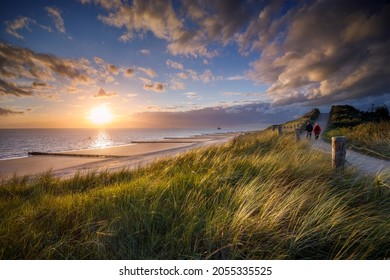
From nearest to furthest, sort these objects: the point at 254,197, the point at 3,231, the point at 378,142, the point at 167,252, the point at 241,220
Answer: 1. the point at 167,252
2. the point at 241,220
3. the point at 3,231
4. the point at 254,197
5. the point at 378,142

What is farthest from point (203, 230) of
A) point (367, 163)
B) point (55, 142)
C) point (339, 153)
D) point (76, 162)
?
point (55, 142)

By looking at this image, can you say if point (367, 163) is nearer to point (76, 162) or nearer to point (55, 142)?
point (76, 162)

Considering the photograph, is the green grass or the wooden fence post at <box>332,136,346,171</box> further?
the wooden fence post at <box>332,136,346,171</box>

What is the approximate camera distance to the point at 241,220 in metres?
1.88

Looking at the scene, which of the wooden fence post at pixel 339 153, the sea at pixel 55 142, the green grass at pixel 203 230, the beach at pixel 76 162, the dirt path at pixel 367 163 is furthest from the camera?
the sea at pixel 55 142

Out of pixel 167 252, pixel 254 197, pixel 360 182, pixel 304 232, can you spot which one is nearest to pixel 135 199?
pixel 167 252

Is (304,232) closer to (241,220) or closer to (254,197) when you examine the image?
(241,220)

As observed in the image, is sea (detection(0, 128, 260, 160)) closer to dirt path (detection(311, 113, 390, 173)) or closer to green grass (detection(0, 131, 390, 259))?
green grass (detection(0, 131, 390, 259))

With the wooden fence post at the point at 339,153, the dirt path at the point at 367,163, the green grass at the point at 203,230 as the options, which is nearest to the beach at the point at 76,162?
the green grass at the point at 203,230

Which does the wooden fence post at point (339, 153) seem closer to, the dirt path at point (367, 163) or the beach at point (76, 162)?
the dirt path at point (367, 163)

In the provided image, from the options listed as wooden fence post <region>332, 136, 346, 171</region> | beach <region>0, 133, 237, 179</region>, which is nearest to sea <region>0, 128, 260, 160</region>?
beach <region>0, 133, 237, 179</region>
